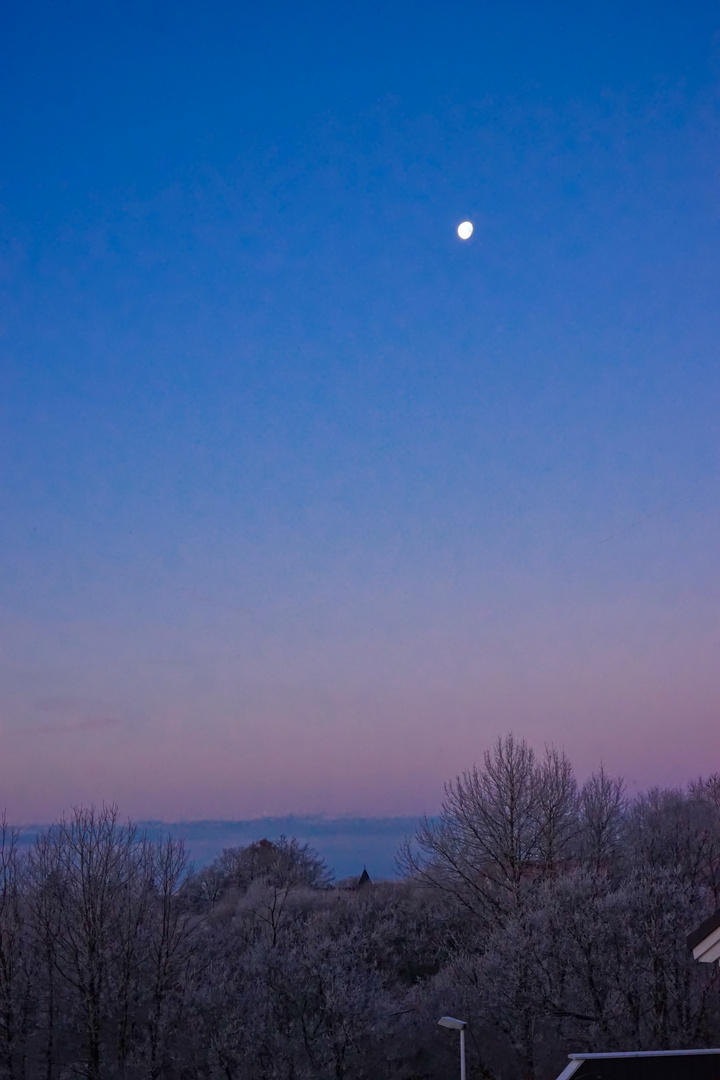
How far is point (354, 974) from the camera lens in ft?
73.2

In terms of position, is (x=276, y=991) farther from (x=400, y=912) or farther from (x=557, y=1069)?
(x=400, y=912)

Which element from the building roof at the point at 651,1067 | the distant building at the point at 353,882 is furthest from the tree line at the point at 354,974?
the distant building at the point at 353,882

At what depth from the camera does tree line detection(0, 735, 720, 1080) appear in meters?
21.0

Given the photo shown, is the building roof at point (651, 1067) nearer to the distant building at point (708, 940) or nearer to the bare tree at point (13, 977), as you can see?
the distant building at point (708, 940)

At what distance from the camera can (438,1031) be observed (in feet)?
77.4

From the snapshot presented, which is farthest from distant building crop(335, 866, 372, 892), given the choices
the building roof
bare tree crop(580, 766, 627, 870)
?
the building roof

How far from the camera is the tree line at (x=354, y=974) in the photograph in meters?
21.0

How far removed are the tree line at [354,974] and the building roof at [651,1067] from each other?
485 inches

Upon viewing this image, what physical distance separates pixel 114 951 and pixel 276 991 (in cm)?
631

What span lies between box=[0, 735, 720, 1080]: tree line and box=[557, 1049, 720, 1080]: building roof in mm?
12320

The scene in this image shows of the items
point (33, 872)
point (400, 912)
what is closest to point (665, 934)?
point (33, 872)

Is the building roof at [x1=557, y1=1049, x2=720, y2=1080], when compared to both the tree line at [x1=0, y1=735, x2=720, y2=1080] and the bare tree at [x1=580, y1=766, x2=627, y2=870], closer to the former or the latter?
the tree line at [x1=0, y1=735, x2=720, y2=1080]

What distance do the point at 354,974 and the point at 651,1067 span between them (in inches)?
564

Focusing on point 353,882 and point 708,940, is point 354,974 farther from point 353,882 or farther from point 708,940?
point 353,882
